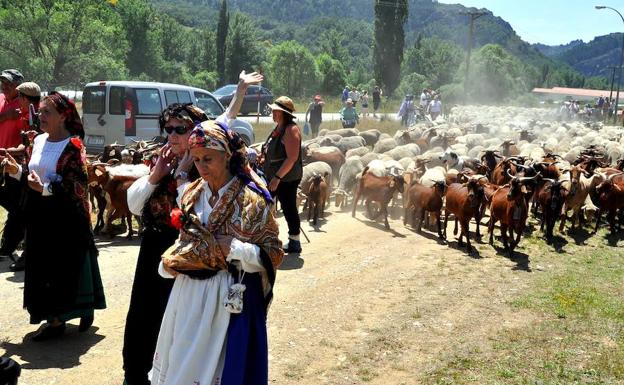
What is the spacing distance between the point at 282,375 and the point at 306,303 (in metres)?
1.75

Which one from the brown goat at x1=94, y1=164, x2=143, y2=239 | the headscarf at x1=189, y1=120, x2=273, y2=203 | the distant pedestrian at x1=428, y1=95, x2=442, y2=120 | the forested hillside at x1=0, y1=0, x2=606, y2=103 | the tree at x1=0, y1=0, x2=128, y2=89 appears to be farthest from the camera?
the forested hillside at x1=0, y1=0, x2=606, y2=103

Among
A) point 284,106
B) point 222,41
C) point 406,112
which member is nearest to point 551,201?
point 284,106

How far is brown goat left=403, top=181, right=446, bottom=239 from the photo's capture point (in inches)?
434

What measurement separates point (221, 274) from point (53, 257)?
248 cm

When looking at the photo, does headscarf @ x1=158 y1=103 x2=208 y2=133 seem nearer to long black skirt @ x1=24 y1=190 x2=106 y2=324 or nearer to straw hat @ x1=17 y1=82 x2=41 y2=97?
long black skirt @ x1=24 y1=190 x2=106 y2=324

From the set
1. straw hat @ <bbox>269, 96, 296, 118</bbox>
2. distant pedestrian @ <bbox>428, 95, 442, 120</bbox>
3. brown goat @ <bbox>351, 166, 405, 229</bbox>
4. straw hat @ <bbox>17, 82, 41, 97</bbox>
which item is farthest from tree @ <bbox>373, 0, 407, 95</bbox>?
straw hat @ <bbox>17, 82, 41, 97</bbox>

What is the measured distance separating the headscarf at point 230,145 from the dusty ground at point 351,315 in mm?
2181

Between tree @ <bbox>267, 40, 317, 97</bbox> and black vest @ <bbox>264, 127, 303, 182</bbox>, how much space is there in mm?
51821

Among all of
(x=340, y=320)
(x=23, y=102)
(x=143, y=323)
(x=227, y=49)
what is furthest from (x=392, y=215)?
(x=227, y=49)

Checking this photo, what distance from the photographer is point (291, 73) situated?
197 feet

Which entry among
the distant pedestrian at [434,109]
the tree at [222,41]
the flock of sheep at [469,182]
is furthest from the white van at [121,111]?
the tree at [222,41]

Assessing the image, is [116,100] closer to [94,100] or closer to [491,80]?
[94,100]

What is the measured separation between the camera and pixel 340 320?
6.70 metres

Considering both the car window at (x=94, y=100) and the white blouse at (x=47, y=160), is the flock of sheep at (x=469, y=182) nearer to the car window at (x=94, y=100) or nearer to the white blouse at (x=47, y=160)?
the car window at (x=94, y=100)
